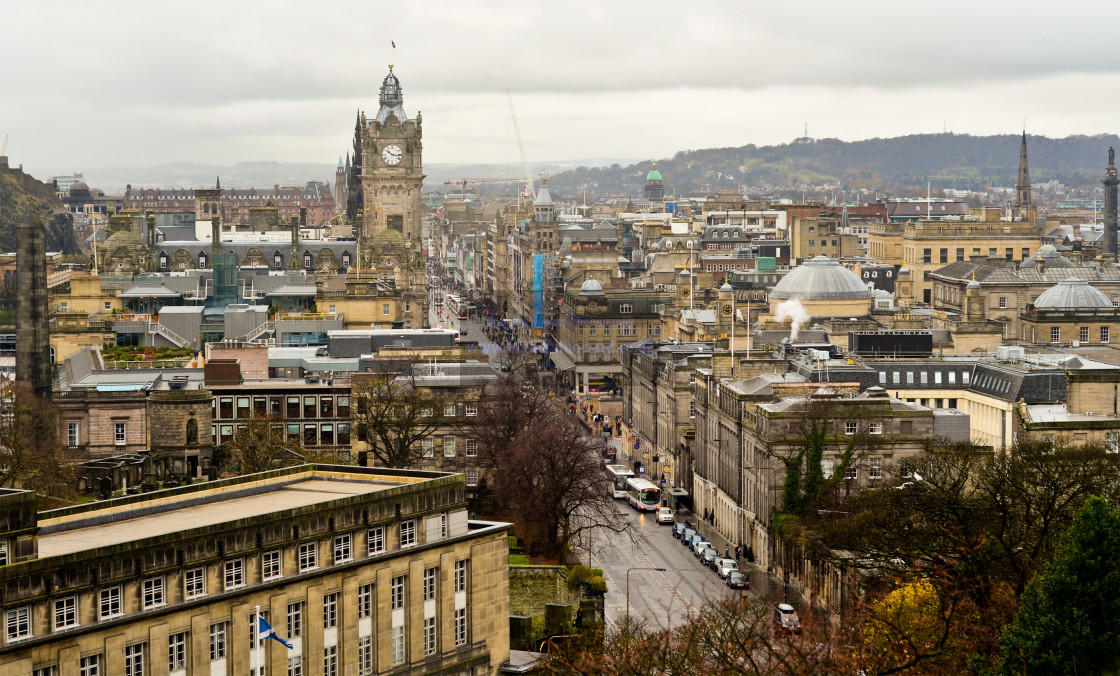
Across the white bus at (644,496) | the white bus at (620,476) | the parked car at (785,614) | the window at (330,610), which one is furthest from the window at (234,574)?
the white bus at (620,476)

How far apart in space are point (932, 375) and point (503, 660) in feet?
207

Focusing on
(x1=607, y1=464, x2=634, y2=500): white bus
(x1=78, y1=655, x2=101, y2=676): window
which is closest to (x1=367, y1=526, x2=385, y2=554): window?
(x1=78, y1=655, x2=101, y2=676): window

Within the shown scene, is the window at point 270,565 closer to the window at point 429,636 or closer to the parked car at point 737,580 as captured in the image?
the window at point 429,636

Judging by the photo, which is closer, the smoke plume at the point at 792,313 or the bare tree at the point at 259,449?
the bare tree at the point at 259,449

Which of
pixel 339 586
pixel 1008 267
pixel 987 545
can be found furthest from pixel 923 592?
pixel 1008 267

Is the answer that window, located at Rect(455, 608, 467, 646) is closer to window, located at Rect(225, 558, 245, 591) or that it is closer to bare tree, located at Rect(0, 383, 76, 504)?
window, located at Rect(225, 558, 245, 591)

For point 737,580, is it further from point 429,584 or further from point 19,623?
point 19,623

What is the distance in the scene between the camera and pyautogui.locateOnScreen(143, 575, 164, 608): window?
62.4 m

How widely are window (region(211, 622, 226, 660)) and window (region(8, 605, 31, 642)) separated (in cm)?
712

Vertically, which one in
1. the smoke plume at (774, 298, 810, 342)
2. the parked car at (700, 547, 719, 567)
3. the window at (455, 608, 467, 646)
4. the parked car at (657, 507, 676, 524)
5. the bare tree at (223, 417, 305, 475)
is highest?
the smoke plume at (774, 298, 810, 342)

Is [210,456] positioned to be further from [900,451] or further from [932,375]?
[932,375]

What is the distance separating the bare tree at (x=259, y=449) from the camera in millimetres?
105375

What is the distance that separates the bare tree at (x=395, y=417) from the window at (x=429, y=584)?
44.0m

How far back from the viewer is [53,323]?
153125mm
